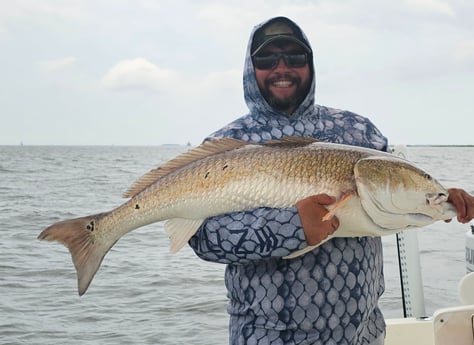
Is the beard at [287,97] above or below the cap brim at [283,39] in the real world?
below

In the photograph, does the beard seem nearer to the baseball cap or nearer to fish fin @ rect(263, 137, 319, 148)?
the baseball cap

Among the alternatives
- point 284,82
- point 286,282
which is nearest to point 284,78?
point 284,82

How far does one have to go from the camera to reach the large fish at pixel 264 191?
8.04 feet

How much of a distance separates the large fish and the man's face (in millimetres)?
258

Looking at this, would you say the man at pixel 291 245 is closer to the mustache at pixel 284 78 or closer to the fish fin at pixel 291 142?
the mustache at pixel 284 78

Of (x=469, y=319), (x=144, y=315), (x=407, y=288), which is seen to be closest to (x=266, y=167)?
(x=469, y=319)

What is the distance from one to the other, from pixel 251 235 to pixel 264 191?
18 cm

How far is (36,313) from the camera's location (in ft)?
29.2

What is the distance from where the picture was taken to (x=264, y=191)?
255 cm

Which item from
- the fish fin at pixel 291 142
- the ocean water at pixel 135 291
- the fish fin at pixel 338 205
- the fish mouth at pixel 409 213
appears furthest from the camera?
the ocean water at pixel 135 291

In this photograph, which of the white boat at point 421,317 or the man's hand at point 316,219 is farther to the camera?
the white boat at point 421,317

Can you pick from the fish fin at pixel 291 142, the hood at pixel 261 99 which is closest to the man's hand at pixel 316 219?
the fish fin at pixel 291 142

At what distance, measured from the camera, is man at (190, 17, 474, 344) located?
97.0 inches

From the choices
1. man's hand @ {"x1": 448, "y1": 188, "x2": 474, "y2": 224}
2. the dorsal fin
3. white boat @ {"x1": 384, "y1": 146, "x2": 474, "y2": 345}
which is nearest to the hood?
the dorsal fin
